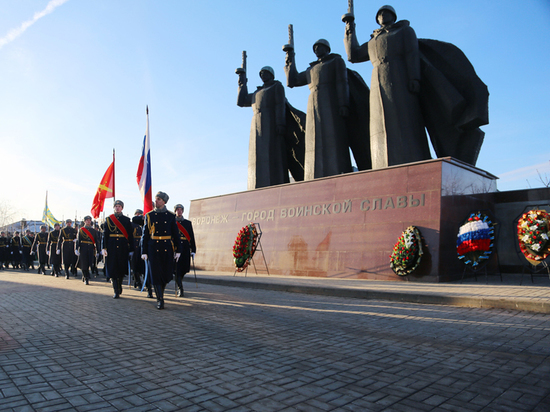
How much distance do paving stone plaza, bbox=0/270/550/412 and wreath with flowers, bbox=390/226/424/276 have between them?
3523 millimetres

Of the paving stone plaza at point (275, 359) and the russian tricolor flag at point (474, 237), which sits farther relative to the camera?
the russian tricolor flag at point (474, 237)

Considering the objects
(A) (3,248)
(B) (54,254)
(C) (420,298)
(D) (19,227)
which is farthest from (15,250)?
(D) (19,227)

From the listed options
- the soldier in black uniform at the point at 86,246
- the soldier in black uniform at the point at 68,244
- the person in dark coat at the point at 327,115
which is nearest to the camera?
the soldier in black uniform at the point at 86,246

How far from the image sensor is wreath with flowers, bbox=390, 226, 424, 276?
33.0ft

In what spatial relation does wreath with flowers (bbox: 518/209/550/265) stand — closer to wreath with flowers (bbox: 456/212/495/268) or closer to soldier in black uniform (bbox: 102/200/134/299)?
wreath with flowers (bbox: 456/212/495/268)

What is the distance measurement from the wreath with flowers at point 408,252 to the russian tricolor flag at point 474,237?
0.95 m

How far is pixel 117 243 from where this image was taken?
8922 millimetres

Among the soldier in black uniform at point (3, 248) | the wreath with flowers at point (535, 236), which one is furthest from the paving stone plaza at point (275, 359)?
the soldier in black uniform at point (3, 248)

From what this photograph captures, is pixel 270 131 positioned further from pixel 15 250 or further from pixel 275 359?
pixel 15 250

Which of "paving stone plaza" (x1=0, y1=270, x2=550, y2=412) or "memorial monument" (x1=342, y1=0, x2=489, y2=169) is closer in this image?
"paving stone plaza" (x1=0, y1=270, x2=550, y2=412)

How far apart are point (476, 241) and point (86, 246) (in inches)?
449

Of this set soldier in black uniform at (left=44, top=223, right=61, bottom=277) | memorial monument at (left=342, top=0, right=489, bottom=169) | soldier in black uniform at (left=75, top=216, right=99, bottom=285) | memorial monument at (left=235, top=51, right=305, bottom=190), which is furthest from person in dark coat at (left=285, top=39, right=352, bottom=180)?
soldier in black uniform at (left=44, top=223, right=61, bottom=277)

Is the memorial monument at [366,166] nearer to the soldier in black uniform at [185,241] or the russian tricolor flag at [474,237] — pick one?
the russian tricolor flag at [474,237]

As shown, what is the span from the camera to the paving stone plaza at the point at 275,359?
2744mm
